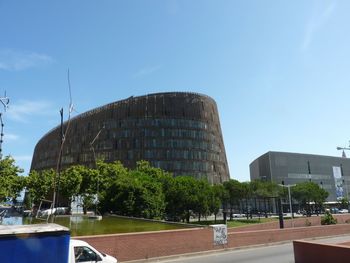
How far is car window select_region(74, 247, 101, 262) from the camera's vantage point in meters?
13.0

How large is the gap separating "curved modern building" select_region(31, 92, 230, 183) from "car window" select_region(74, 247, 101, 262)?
351ft

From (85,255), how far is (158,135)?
11076 centimetres

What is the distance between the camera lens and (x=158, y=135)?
4875 inches

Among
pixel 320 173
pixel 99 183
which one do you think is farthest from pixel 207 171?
pixel 99 183

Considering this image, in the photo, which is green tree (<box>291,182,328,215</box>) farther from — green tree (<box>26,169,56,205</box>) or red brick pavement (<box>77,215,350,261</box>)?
red brick pavement (<box>77,215,350,261</box>)

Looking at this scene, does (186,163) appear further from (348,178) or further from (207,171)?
(348,178)

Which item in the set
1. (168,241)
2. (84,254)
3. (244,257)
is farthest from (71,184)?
(84,254)

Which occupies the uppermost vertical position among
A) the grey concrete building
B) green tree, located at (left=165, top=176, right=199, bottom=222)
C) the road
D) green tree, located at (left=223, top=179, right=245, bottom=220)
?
the grey concrete building

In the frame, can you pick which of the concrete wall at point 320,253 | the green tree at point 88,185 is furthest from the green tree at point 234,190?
the concrete wall at point 320,253

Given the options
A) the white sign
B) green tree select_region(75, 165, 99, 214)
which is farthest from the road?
green tree select_region(75, 165, 99, 214)

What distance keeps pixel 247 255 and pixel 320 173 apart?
135m

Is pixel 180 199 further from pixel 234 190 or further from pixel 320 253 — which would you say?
pixel 320 253

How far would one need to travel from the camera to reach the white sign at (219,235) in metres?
23.4

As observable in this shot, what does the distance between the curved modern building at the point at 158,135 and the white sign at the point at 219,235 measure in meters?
96.2
